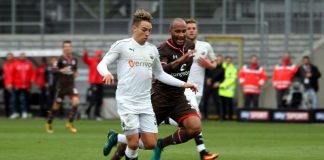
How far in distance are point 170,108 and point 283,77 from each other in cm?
1811

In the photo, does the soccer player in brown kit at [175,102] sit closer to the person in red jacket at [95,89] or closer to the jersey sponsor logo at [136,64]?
the jersey sponsor logo at [136,64]

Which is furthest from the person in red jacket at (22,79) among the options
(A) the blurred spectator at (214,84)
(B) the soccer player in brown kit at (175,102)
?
(B) the soccer player in brown kit at (175,102)

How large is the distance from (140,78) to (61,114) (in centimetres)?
2128

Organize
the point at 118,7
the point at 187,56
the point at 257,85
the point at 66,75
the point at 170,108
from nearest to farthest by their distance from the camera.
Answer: the point at 187,56 → the point at 170,108 → the point at 66,75 → the point at 257,85 → the point at 118,7

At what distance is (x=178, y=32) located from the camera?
14.4 meters

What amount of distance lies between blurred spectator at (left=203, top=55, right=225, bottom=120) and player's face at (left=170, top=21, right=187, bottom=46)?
17848mm

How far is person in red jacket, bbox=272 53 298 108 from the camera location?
32.2 m

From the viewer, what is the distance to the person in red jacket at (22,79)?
33.7 metres

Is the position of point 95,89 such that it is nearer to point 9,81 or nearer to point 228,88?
point 9,81

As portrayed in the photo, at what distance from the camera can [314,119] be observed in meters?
30.3

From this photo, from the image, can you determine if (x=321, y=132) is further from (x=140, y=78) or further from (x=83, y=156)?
(x=140, y=78)

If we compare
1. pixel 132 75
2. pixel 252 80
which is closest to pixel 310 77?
pixel 252 80

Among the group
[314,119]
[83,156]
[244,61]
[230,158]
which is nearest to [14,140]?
[83,156]

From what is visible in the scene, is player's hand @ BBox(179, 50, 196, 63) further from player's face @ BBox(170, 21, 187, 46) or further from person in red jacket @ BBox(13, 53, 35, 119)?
person in red jacket @ BBox(13, 53, 35, 119)
